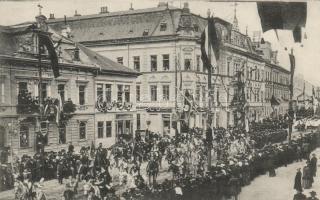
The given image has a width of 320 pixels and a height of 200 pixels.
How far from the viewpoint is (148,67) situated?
23656mm

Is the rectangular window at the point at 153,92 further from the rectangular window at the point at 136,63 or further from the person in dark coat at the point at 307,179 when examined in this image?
the person in dark coat at the point at 307,179

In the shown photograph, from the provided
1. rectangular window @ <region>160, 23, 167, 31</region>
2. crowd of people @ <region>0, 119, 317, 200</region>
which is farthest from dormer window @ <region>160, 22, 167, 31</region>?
crowd of people @ <region>0, 119, 317, 200</region>

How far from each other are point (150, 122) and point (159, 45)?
4032mm

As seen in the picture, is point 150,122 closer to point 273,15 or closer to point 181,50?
point 181,50

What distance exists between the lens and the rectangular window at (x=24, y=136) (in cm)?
1318

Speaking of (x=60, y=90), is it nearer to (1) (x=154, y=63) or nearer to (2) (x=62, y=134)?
(2) (x=62, y=134)

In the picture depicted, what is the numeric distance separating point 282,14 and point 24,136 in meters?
8.32

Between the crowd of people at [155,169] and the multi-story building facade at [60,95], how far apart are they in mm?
1354

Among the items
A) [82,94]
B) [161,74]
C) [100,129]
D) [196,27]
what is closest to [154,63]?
[161,74]

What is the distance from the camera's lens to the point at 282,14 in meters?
8.77

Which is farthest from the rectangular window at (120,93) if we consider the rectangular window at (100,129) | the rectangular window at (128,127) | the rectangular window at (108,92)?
the rectangular window at (100,129)

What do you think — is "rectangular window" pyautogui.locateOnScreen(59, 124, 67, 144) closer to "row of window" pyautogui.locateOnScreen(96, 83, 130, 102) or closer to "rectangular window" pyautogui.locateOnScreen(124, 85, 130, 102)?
"row of window" pyautogui.locateOnScreen(96, 83, 130, 102)

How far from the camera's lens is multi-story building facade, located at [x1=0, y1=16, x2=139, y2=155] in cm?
1253

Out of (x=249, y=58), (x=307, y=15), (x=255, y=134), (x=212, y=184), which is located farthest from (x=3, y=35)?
(x=249, y=58)
